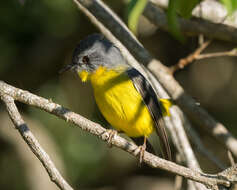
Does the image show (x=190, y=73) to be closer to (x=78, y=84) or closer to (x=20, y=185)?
(x=78, y=84)

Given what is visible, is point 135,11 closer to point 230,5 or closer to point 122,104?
point 230,5

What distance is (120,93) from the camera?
445cm

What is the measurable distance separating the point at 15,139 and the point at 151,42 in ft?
9.19

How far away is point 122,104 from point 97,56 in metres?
0.78

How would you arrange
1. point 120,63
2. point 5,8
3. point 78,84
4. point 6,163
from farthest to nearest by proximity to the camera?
point 78,84 < point 6,163 < point 5,8 < point 120,63

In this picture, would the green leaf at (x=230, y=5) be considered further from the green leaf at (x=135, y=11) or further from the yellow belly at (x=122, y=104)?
the yellow belly at (x=122, y=104)

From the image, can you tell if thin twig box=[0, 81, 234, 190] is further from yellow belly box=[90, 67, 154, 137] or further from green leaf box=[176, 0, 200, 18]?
green leaf box=[176, 0, 200, 18]

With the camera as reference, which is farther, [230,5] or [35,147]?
[35,147]

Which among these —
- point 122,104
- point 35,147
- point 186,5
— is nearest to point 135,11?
point 186,5

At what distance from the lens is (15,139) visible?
23.1 feet

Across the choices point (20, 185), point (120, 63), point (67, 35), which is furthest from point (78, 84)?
point (120, 63)

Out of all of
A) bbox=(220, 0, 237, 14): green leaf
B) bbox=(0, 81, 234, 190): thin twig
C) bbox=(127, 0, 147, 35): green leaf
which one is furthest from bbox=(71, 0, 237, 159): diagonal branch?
bbox=(220, 0, 237, 14): green leaf

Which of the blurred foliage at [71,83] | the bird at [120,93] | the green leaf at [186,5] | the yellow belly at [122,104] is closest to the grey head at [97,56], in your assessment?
the bird at [120,93]

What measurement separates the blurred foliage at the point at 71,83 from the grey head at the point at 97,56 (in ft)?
6.81
